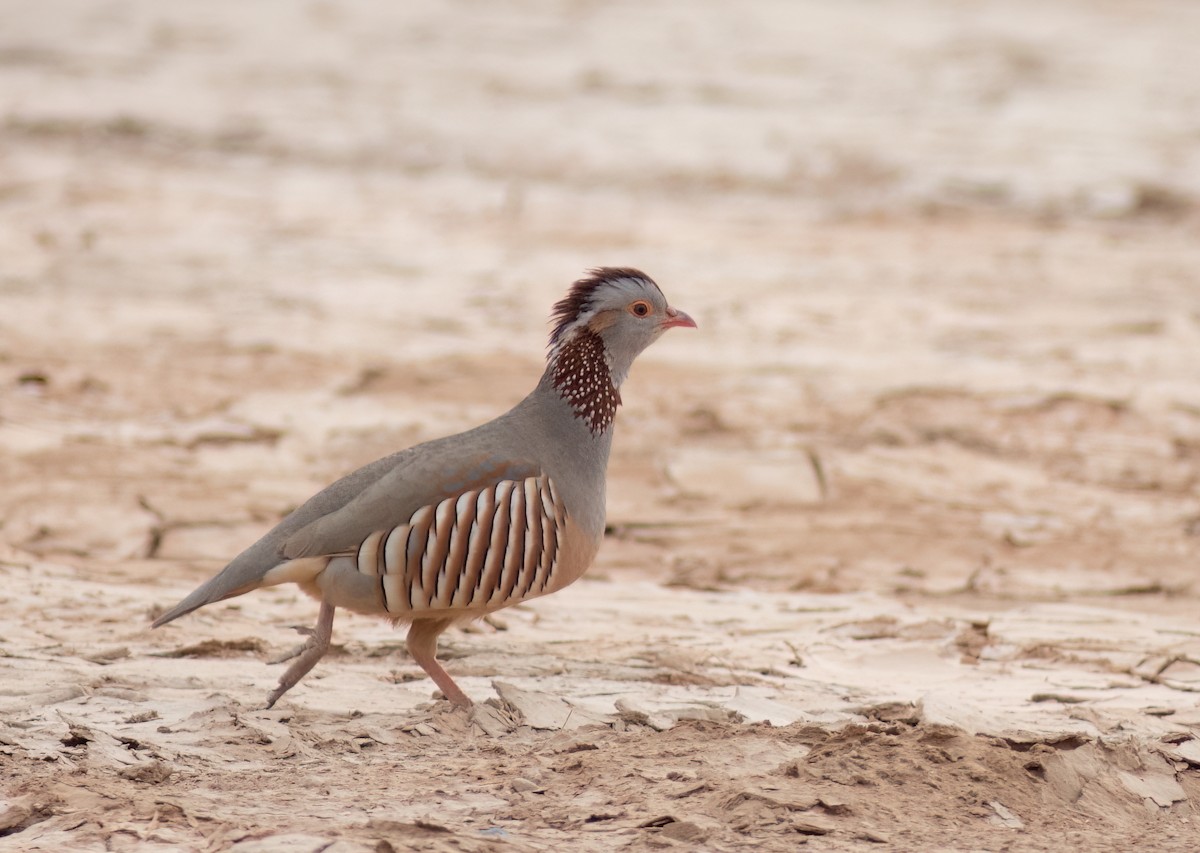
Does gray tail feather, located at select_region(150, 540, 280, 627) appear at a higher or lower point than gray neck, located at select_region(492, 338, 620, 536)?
lower

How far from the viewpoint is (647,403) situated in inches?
325

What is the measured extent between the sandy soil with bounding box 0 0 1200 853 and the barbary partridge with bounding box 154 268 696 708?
31cm

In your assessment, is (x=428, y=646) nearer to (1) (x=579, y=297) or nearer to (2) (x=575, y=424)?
(2) (x=575, y=424)

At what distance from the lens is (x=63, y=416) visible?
25.4ft

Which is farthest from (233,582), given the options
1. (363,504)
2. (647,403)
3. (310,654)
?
(647,403)

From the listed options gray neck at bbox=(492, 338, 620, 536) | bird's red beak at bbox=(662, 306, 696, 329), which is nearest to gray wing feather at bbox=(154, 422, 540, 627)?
gray neck at bbox=(492, 338, 620, 536)

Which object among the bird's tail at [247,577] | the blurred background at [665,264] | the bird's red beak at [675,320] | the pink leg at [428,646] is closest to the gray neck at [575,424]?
the bird's red beak at [675,320]

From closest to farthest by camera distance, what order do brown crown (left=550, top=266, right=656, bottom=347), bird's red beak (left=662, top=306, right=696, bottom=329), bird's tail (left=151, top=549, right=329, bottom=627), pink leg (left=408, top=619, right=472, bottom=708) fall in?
bird's tail (left=151, top=549, right=329, bottom=627) < pink leg (left=408, top=619, right=472, bottom=708) < brown crown (left=550, top=266, right=656, bottom=347) < bird's red beak (left=662, top=306, right=696, bottom=329)

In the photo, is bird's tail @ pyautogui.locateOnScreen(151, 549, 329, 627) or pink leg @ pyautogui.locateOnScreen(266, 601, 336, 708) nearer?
bird's tail @ pyautogui.locateOnScreen(151, 549, 329, 627)

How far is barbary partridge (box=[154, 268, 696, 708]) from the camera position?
4309 mm

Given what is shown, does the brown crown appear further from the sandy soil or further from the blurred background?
the blurred background

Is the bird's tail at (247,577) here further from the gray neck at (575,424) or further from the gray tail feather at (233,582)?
the gray neck at (575,424)

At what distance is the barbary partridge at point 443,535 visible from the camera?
4.31m

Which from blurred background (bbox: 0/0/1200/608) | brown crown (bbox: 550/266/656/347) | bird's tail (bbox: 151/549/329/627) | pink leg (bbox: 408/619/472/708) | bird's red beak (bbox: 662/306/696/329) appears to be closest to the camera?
bird's tail (bbox: 151/549/329/627)
